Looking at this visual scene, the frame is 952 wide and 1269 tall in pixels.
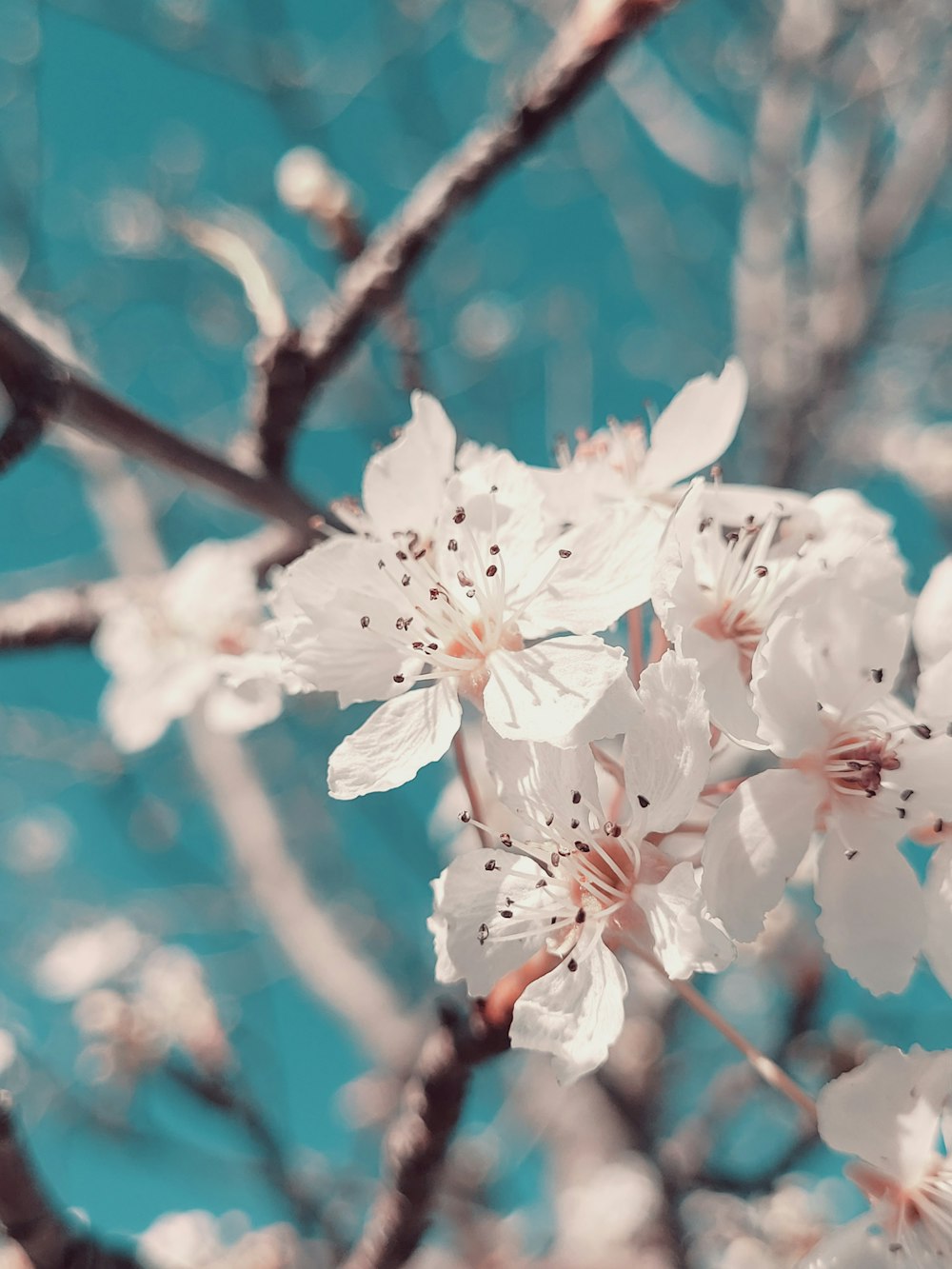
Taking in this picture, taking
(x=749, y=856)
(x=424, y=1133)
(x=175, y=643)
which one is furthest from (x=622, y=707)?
(x=175, y=643)

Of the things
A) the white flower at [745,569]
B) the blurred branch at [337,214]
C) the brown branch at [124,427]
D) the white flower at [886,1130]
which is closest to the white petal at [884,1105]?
the white flower at [886,1130]

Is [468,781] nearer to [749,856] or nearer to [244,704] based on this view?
[749,856]

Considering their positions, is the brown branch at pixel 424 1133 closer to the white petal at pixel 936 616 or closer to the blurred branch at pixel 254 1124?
the white petal at pixel 936 616

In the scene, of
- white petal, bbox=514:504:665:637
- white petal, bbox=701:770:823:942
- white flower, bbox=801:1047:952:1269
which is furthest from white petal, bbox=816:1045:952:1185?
white petal, bbox=514:504:665:637

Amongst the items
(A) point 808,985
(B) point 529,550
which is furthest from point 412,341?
(A) point 808,985

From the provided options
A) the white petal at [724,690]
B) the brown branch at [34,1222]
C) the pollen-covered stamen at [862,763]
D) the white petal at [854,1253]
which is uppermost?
the white petal at [724,690]

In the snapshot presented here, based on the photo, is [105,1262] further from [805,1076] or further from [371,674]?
[805,1076]
